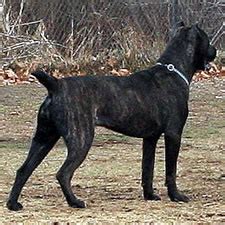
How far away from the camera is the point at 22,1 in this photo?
18812mm

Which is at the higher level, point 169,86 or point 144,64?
point 169,86

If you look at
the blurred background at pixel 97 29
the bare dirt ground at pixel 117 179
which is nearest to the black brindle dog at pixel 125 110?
the bare dirt ground at pixel 117 179

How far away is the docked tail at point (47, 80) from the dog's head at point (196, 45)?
1.41 m

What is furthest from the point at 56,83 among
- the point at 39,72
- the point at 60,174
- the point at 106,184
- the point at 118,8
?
the point at 118,8

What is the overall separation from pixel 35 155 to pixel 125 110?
76 centimetres

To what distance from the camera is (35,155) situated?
25.6 ft

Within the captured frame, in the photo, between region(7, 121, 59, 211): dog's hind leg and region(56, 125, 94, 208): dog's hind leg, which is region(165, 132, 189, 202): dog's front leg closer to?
region(56, 125, 94, 208): dog's hind leg

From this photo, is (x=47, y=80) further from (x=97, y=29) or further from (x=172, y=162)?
(x=97, y=29)

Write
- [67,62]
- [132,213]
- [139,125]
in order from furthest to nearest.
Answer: [67,62], [139,125], [132,213]

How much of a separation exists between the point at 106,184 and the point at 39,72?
1.61 metres

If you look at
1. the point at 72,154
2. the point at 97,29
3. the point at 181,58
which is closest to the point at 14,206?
the point at 72,154

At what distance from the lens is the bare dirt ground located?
7395mm

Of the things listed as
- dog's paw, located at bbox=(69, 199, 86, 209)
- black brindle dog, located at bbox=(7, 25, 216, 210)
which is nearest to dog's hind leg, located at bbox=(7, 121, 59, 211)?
black brindle dog, located at bbox=(7, 25, 216, 210)

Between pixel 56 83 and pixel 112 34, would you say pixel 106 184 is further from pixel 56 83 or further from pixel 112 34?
pixel 112 34
